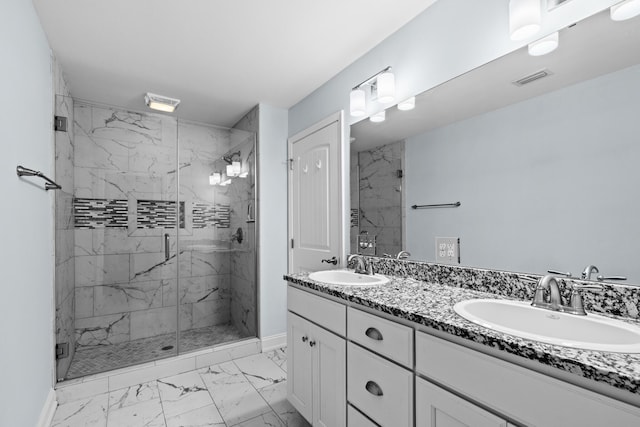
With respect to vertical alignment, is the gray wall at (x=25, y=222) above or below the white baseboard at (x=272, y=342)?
above

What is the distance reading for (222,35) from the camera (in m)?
2.04

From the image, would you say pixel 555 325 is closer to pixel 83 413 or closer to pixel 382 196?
pixel 382 196

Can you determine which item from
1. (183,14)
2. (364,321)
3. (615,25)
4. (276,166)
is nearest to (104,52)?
(183,14)

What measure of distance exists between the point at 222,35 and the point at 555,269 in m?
2.23

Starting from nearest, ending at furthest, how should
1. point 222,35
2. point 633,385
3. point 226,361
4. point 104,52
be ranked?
point 633,385 → point 222,35 → point 104,52 → point 226,361

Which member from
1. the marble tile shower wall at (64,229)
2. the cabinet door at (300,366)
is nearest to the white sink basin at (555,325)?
the cabinet door at (300,366)

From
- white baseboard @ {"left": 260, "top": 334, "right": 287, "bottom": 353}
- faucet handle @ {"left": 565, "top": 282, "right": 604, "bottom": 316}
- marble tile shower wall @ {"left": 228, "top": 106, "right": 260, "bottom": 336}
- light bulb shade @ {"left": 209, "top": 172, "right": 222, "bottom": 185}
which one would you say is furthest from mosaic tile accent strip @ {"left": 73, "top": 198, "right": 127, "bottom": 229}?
faucet handle @ {"left": 565, "top": 282, "right": 604, "bottom": 316}

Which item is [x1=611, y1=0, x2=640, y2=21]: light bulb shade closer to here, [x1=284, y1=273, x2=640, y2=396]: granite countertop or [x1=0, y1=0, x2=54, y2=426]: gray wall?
[x1=284, y1=273, x2=640, y2=396]: granite countertop

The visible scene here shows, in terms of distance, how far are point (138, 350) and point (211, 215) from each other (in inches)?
52.1

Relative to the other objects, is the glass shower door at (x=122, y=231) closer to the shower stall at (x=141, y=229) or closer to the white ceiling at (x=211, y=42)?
the shower stall at (x=141, y=229)

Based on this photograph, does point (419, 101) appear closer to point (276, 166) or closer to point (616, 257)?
point (616, 257)

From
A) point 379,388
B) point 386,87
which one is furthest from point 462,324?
point 386,87

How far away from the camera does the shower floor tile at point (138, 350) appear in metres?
2.45

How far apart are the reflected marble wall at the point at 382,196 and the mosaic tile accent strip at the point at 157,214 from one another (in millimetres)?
1619
